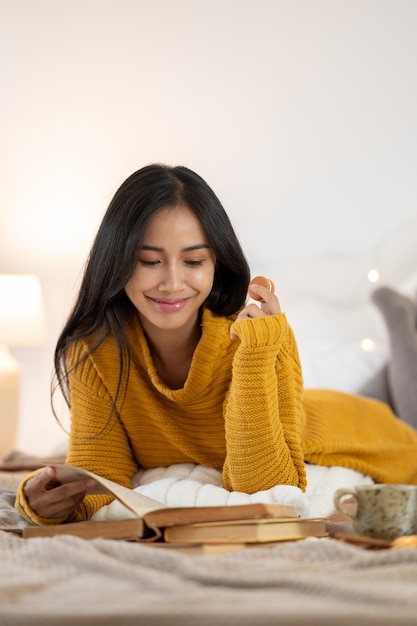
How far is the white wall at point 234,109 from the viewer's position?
10.5ft

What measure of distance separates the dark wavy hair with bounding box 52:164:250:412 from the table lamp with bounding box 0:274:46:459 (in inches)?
69.8

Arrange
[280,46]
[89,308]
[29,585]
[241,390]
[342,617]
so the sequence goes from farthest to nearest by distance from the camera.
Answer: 1. [280,46]
2. [89,308]
3. [241,390]
4. [29,585]
5. [342,617]

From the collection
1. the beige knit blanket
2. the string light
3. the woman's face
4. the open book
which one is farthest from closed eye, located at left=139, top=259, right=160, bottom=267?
the string light

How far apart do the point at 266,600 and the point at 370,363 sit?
2.20m

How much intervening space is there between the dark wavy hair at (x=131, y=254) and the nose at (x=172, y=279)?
6 centimetres

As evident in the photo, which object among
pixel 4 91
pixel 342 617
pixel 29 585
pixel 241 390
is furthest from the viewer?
pixel 4 91

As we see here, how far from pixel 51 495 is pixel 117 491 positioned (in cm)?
33

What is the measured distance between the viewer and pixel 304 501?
1330mm

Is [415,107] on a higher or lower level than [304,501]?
higher

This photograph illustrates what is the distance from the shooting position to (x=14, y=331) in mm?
3551

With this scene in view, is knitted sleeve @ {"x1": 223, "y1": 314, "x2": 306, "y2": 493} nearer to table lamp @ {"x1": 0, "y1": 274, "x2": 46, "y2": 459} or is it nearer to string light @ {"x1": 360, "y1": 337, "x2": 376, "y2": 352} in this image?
string light @ {"x1": 360, "y1": 337, "x2": 376, "y2": 352}

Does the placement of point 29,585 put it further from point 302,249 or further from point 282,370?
point 302,249

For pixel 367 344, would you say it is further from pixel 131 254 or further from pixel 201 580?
pixel 201 580

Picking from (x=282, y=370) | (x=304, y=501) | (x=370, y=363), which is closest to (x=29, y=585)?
(x=304, y=501)
